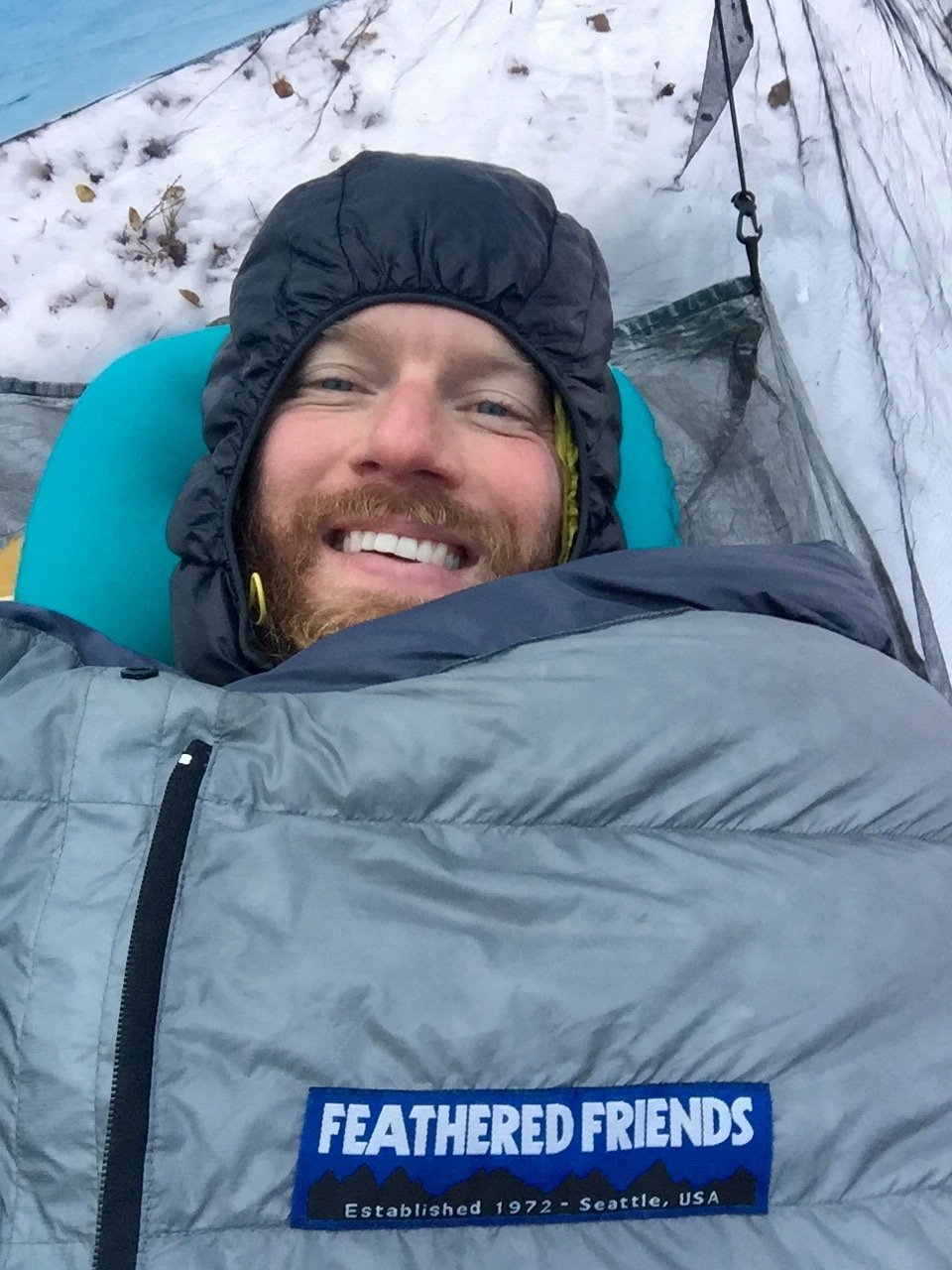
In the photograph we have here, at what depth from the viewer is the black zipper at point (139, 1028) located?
555 mm

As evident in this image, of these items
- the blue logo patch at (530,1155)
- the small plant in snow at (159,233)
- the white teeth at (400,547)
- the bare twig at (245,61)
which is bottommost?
the blue logo patch at (530,1155)

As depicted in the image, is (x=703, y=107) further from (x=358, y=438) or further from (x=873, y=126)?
(x=358, y=438)

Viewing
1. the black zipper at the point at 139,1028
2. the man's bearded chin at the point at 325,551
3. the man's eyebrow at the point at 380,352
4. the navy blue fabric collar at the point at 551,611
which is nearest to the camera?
the black zipper at the point at 139,1028

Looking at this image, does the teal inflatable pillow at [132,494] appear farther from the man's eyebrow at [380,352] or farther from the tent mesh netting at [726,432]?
the man's eyebrow at [380,352]

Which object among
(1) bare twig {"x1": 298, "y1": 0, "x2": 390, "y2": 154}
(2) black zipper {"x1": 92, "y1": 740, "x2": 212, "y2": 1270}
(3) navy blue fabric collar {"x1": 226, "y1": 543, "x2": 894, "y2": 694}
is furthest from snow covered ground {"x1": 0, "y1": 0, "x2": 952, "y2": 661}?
(2) black zipper {"x1": 92, "y1": 740, "x2": 212, "y2": 1270}

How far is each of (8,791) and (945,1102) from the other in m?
0.67

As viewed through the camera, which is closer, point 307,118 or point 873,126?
point 873,126

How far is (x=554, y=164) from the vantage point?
5.27 feet

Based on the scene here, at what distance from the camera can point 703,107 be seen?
155cm

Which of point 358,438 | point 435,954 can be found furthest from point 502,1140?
point 358,438

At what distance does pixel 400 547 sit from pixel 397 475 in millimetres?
81

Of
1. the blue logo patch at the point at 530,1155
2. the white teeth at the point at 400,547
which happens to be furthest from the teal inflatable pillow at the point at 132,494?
the blue logo patch at the point at 530,1155

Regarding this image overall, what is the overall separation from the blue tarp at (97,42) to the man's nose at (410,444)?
0.85m

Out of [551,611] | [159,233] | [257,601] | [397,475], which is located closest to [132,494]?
[257,601]
